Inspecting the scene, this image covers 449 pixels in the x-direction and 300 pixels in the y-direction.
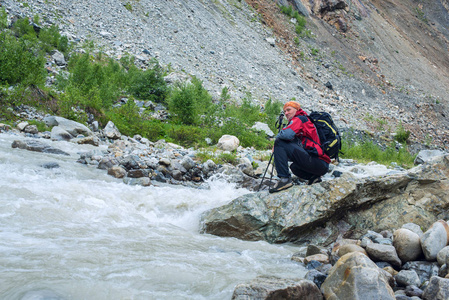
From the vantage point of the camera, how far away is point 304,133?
555cm

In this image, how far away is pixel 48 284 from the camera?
2.73 m

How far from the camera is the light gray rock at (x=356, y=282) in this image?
2658 mm

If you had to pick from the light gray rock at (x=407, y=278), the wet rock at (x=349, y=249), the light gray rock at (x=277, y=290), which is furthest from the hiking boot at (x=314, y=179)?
the light gray rock at (x=277, y=290)

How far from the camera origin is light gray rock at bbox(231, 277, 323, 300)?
264 cm

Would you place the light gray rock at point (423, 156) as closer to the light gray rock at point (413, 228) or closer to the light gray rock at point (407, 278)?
the light gray rock at point (413, 228)

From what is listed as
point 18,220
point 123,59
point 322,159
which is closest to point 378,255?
point 322,159

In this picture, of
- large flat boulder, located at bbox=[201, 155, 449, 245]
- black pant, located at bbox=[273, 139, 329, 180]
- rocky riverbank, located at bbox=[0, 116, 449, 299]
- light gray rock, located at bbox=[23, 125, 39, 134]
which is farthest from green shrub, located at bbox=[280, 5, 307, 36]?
large flat boulder, located at bbox=[201, 155, 449, 245]

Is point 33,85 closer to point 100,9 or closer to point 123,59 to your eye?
point 123,59

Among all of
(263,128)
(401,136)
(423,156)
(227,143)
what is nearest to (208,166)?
(227,143)

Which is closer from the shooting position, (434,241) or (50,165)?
(434,241)

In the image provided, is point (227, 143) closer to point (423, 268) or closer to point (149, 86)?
point (149, 86)

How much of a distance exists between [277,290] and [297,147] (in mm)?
3178

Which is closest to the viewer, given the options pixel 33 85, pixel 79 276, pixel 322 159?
pixel 79 276

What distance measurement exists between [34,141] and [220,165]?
4308mm
